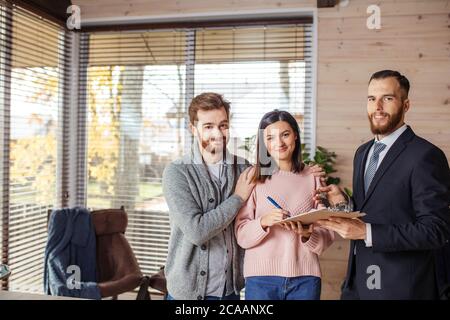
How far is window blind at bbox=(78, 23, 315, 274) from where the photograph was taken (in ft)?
9.21

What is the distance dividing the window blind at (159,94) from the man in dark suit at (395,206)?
1.30 metres

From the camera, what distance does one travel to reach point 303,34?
2785 mm

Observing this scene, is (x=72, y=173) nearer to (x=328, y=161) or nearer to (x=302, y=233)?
(x=328, y=161)

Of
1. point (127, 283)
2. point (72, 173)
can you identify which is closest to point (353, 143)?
point (127, 283)

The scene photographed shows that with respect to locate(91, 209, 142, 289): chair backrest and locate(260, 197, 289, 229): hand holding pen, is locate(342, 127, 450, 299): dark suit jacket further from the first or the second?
locate(91, 209, 142, 289): chair backrest

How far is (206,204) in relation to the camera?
149cm

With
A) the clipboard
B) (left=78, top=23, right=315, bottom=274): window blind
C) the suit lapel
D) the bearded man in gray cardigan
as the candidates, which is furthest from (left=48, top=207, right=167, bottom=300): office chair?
the suit lapel

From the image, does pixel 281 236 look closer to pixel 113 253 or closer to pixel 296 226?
pixel 296 226

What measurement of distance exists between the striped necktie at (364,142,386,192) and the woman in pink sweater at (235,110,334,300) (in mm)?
159

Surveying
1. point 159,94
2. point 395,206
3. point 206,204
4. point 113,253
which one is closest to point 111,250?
point 113,253

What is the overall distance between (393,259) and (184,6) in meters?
2.15

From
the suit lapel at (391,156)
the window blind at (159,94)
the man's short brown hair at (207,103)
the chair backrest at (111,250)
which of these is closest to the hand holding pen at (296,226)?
the suit lapel at (391,156)

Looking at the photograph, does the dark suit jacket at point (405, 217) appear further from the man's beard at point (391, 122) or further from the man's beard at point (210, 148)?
the man's beard at point (210, 148)

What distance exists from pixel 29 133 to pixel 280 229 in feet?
6.21
